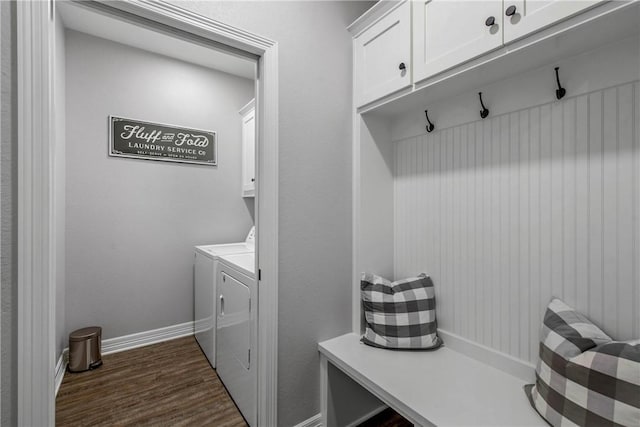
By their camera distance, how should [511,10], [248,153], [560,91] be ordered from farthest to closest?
[248,153] → [560,91] → [511,10]

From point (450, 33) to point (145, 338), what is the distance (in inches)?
125

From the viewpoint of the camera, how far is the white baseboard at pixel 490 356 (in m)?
1.22

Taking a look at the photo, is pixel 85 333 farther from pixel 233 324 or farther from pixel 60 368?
pixel 233 324

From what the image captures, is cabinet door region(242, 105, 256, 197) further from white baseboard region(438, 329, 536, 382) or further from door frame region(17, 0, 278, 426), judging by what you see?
white baseboard region(438, 329, 536, 382)

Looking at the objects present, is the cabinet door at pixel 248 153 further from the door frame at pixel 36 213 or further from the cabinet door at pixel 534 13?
the cabinet door at pixel 534 13

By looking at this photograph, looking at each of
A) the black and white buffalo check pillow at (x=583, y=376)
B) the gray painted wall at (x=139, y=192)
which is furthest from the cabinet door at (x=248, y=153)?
the black and white buffalo check pillow at (x=583, y=376)

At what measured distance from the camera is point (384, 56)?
4.85 feet

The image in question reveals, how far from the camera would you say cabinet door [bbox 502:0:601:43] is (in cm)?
87

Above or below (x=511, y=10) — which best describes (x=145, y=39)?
above

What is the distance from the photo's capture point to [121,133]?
2.54 m

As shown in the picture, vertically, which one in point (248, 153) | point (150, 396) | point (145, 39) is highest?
point (145, 39)

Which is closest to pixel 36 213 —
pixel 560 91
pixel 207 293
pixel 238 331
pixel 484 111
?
pixel 238 331

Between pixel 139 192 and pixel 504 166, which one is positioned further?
pixel 139 192

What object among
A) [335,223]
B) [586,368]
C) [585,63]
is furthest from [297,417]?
[585,63]
